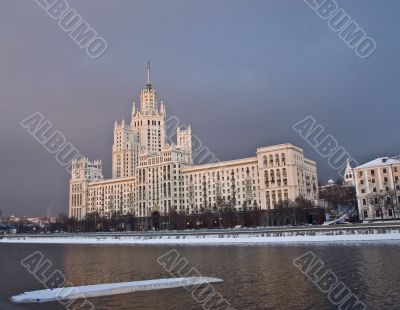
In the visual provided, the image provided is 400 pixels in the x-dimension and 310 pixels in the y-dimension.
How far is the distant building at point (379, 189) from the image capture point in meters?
95.9

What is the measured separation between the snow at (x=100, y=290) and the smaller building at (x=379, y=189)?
80.2 m

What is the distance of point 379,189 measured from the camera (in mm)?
100250

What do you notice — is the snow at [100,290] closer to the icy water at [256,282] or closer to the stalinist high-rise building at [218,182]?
the icy water at [256,282]

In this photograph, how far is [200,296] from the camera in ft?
75.2

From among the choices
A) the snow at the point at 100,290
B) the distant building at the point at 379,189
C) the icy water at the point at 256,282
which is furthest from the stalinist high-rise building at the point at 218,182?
the snow at the point at 100,290

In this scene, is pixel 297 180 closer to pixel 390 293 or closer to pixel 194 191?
pixel 194 191

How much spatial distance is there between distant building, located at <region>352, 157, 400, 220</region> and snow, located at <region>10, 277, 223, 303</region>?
80152 mm

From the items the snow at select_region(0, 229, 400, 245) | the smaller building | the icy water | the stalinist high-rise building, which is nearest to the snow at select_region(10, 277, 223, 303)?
the icy water

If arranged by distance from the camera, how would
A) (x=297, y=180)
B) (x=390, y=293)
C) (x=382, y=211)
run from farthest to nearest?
(x=297, y=180) → (x=382, y=211) → (x=390, y=293)

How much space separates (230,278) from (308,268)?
24.3 ft

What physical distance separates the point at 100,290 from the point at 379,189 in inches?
3612

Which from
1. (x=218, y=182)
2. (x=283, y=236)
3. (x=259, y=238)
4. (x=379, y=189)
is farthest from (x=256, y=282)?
(x=218, y=182)

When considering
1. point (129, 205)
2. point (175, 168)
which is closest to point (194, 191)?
point (175, 168)

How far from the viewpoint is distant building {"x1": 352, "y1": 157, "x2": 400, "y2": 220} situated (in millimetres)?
95875
